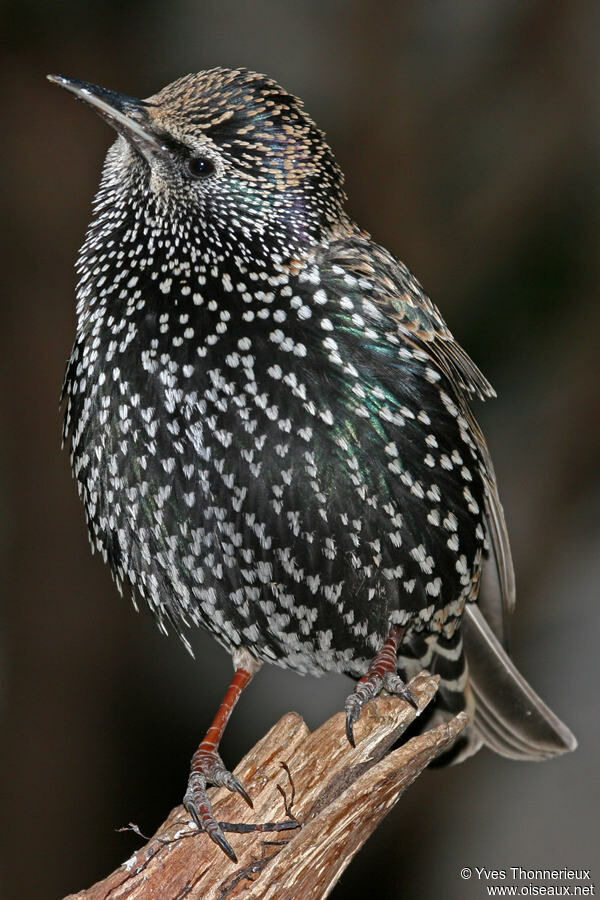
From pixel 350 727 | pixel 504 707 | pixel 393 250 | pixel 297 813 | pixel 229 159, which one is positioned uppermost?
pixel 229 159

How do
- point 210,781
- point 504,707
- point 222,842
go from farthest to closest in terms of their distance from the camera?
point 504,707 → point 210,781 → point 222,842

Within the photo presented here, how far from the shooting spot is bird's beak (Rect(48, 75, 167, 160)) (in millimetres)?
2596

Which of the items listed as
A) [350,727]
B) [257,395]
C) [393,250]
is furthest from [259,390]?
[393,250]

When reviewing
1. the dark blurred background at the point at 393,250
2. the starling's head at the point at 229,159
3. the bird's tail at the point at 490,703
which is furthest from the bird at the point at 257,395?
the dark blurred background at the point at 393,250

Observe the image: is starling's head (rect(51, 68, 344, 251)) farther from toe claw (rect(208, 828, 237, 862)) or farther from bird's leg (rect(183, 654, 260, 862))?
toe claw (rect(208, 828, 237, 862))

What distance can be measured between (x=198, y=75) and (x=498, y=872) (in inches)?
173

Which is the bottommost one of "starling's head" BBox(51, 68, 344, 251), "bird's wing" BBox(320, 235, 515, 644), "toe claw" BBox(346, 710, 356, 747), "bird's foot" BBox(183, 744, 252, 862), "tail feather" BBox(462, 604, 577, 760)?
"tail feather" BBox(462, 604, 577, 760)

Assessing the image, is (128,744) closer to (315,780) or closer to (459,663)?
(459,663)

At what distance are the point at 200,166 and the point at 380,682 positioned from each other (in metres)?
1.44

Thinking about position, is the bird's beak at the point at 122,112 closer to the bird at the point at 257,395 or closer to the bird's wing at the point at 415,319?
the bird at the point at 257,395

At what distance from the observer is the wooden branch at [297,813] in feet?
8.08

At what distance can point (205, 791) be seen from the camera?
280 cm

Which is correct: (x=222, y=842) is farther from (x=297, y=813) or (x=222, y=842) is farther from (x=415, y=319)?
(x=415, y=319)

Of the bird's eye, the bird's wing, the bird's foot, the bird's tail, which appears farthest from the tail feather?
the bird's eye
